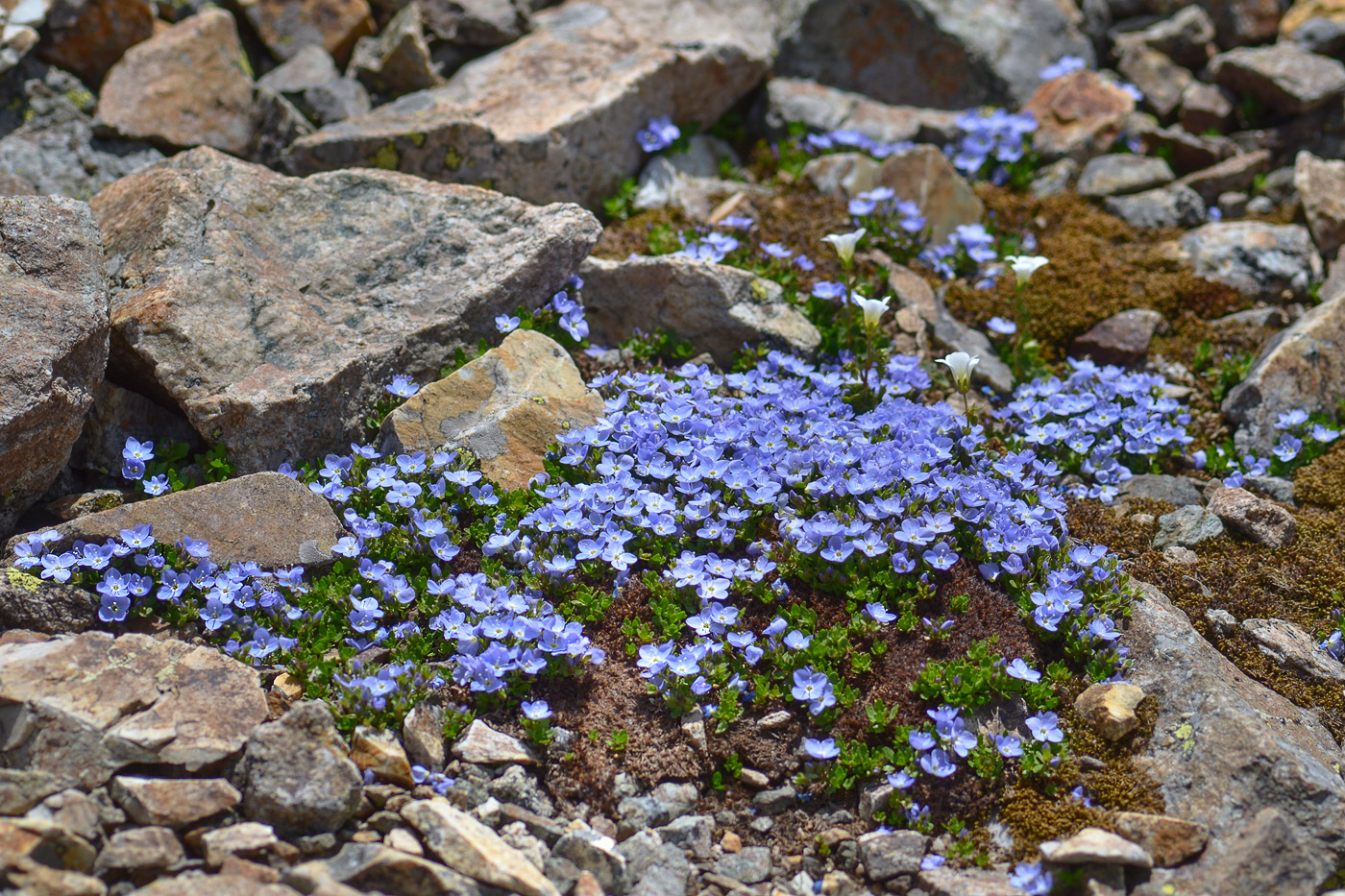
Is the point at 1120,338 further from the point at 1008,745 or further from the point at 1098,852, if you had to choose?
the point at 1098,852

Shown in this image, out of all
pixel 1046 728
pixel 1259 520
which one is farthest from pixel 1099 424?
pixel 1046 728

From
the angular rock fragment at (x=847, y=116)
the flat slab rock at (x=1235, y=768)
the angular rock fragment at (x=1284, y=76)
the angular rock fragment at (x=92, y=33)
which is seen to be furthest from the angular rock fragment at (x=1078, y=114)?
the angular rock fragment at (x=92, y=33)

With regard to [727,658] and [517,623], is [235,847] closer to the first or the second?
[517,623]

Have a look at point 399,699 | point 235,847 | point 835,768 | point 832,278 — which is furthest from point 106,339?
point 832,278

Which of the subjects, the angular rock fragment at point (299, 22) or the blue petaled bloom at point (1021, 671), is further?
the angular rock fragment at point (299, 22)

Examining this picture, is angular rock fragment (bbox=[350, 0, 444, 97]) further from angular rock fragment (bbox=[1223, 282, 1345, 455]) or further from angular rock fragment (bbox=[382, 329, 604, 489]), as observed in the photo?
angular rock fragment (bbox=[1223, 282, 1345, 455])

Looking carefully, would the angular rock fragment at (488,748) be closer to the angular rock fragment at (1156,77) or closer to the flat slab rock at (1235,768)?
the flat slab rock at (1235,768)

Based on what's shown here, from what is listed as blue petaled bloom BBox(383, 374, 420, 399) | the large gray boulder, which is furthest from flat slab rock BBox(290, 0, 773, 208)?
blue petaled bloom BBox(383, 374, 420, 399)
